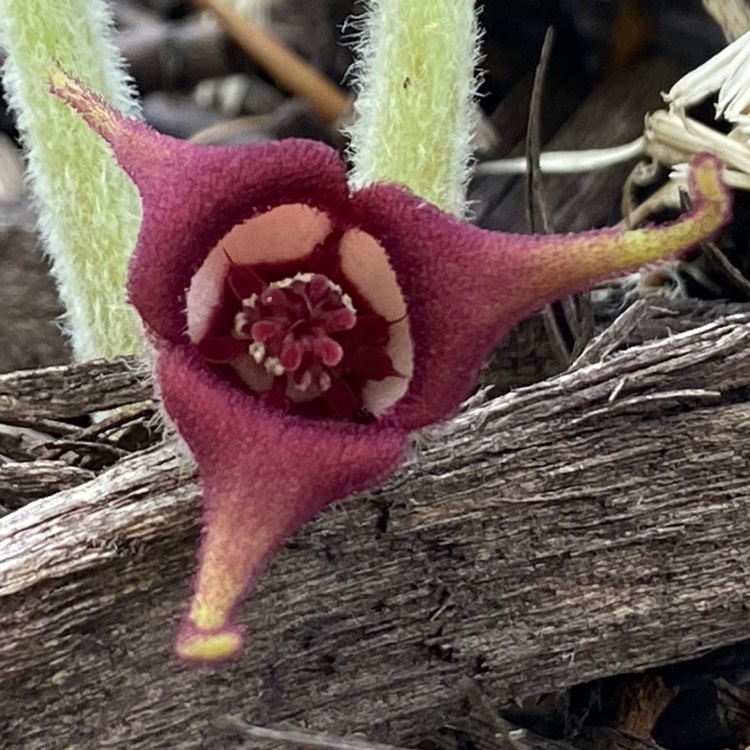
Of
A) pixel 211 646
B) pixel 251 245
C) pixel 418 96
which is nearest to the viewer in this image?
pixel 211 646

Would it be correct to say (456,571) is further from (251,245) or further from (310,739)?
(251,245)

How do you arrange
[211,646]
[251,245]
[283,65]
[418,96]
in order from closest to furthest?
[211,646], [251,245], [418,96], [283,65]

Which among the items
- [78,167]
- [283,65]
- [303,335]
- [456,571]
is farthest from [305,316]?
[283,65]

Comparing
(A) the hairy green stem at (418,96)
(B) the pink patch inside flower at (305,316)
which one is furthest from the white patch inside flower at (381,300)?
(A) the hairy green stem at (418,96)

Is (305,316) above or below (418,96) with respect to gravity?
below

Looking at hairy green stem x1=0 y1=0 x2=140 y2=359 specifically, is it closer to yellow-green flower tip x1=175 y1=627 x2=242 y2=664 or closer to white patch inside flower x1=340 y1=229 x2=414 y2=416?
white patch inside flower x1=340 y1=229 x2=414 y2=416

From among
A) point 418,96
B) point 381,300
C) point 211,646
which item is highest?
point 418,96

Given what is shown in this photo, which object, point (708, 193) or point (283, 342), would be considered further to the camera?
point (283, 342)

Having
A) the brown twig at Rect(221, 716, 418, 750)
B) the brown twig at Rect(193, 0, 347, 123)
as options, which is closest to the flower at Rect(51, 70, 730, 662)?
the brown twig at Rect(221, 716, 418, 750)
